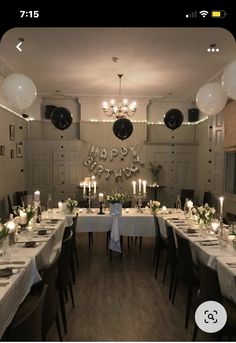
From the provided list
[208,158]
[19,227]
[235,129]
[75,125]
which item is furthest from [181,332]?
[75,125]

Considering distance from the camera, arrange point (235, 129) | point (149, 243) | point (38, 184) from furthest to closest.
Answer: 1. point (38, 184)
2. point (149, 243)
3. point (235, 129)

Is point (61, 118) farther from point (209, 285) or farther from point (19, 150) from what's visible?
point (209, 285)

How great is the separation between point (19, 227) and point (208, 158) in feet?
18.1

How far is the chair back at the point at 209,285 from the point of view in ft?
6.92

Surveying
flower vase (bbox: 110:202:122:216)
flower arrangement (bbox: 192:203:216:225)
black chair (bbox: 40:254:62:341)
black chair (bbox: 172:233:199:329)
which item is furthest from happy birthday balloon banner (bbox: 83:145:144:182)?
black chair (bbox: 40:254:62:341)

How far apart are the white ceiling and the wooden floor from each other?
3.07 m

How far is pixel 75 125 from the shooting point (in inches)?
345

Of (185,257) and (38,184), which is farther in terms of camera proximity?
(38,184)

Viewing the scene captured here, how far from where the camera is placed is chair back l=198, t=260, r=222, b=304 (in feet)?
6.92

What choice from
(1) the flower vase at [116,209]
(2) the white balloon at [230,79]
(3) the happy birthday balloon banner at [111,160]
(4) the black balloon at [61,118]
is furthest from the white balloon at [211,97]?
(3) the happy birthday balloon banner at [111,160]
